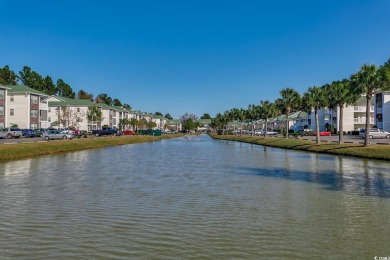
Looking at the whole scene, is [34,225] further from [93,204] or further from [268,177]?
[268,177]

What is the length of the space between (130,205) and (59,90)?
19255cm

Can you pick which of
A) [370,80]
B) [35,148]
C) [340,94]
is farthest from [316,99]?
[35,148]

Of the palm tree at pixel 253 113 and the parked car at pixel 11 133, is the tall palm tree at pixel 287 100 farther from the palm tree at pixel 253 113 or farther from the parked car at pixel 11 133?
the parked car at pixel 11 133

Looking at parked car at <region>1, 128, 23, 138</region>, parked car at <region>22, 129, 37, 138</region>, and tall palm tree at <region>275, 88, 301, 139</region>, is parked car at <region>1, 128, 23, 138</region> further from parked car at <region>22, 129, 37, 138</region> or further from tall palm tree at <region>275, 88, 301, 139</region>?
tall palm tree at <region>275, 88, 301, 139</region>

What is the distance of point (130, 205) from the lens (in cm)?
1673

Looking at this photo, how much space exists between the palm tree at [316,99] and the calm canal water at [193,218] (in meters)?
41.1

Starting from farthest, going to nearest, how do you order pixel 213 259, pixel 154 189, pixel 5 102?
pixel 5 102 → pixel 154 189 → pixel 213 259

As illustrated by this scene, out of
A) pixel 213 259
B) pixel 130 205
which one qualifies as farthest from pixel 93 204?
pixel 213 259

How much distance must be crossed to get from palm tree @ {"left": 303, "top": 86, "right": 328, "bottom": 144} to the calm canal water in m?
41.1

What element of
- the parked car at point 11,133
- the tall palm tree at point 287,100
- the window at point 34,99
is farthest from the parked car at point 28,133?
the tall palm tree at point 287,100

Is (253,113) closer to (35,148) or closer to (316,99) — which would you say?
(316,99)

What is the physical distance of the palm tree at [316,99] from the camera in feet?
213

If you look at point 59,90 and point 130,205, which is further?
point 59,90

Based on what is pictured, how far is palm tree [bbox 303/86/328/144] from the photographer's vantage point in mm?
65062
